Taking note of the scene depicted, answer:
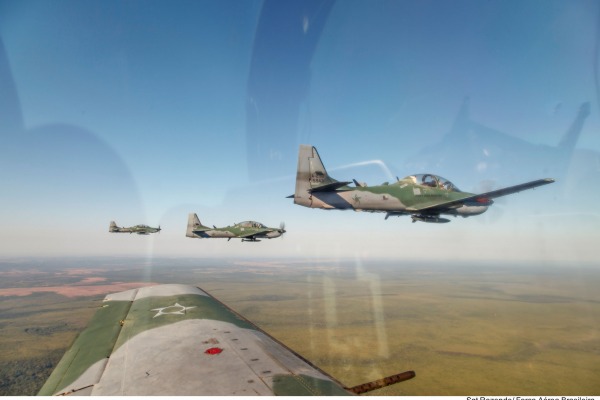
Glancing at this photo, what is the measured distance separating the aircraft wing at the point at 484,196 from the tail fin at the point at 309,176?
15.1ft

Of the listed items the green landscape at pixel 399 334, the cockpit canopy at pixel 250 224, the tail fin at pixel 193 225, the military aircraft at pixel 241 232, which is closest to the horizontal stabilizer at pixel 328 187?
the green landscape at pixel 399 334

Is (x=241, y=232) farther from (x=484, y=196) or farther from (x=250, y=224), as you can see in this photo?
(x=484, y=196)

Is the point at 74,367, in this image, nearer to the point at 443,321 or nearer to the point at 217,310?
the point at 217,310

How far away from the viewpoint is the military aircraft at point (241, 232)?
39.0m

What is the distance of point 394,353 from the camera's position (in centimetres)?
7000

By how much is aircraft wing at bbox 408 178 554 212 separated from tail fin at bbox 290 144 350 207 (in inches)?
181

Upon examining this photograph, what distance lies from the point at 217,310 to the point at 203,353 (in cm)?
458

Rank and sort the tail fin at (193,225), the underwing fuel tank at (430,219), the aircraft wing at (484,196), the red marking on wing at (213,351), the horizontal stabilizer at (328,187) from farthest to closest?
the tail fin at (193,225)
the underwing fuel tank at (430,219)
the horizontal stabilizer at (328,187)
the aircraft wing at (484,196)
the red marking on wing at (213,351)

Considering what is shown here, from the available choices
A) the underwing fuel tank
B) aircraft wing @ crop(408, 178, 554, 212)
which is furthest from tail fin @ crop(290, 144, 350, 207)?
the underwing fuel tank

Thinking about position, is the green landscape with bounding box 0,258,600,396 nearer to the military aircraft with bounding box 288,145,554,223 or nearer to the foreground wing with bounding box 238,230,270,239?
the foreground wing with bounding box 238,230,270,239

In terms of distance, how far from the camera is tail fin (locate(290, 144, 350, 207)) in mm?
11289

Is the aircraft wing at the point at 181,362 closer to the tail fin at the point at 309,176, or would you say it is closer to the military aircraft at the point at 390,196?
the tail fin at the point at 309,176

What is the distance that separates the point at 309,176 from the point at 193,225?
3992 cm

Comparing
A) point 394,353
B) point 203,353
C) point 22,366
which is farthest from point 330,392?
point 22,366
